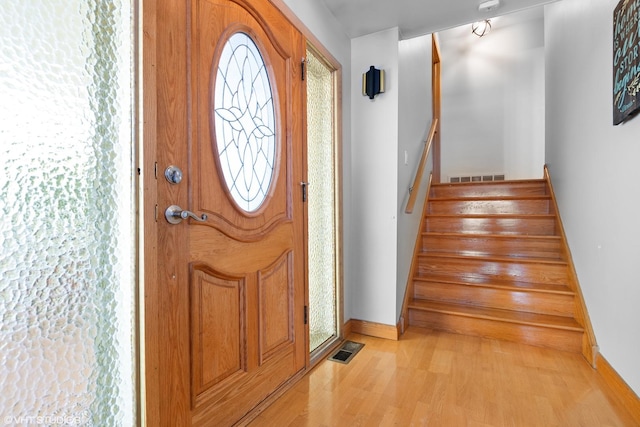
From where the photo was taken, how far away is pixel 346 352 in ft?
6.81

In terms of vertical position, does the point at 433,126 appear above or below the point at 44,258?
above

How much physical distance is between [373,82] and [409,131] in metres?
0.61

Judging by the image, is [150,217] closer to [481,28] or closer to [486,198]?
[486,198]

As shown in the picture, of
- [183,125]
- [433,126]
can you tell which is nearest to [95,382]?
[183,125]

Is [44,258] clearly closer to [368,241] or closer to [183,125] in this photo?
[183,125]

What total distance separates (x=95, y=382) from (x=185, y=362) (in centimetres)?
27

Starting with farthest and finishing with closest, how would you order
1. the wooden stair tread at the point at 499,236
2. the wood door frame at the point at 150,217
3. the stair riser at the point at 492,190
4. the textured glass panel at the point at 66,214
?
1. the stair riser at the point at 492,190
2. the wooden stair tread at the point at 499,236
3. the wood door frame at the point at 150,217
4. the textured glass panel at the point at 66,214

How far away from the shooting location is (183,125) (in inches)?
43.6

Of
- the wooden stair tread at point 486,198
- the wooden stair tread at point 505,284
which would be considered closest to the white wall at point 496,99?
the wooden stair tread at point 486,198

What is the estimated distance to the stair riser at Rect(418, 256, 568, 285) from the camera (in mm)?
2467

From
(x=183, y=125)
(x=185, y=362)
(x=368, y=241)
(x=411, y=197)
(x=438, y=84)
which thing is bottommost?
(x=185, y=362)

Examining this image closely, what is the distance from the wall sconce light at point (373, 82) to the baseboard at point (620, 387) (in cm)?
210

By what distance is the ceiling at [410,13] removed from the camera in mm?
1971

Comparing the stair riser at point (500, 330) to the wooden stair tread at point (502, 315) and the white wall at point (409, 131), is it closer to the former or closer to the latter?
the wooden stair tread at point (502, 315)
